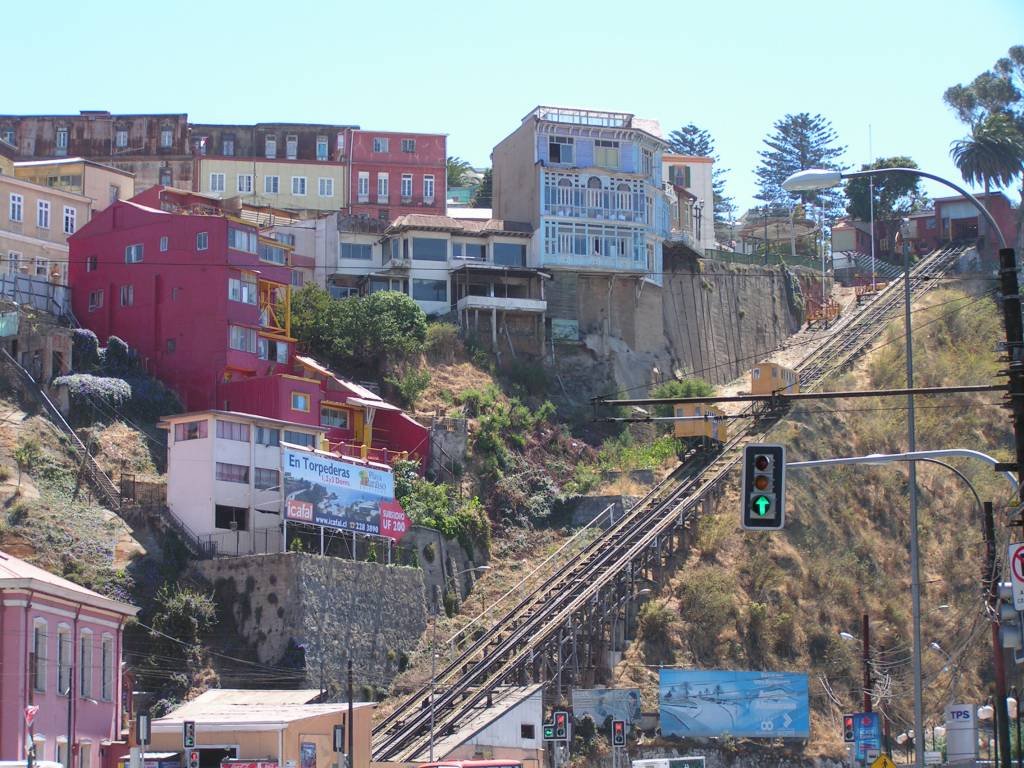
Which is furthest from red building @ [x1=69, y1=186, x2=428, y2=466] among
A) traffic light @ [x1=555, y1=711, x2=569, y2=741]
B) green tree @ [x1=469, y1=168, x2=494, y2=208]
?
green tree @ [x1=469, y1=168, x2=494, y2=208]

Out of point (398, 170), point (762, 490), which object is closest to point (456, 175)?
point (398, 170)

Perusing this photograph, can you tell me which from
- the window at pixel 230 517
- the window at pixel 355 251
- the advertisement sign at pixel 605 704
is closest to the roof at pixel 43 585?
the window at pixel 230 517

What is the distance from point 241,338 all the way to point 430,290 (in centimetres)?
2066

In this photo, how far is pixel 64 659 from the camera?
184 ft

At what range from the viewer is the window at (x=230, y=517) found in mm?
77812

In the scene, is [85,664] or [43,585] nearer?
[43,585]

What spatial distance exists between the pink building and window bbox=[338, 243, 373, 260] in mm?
51749

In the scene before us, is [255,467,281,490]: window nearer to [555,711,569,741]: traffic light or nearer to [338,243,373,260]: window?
[555,711,569,741]: traffic light

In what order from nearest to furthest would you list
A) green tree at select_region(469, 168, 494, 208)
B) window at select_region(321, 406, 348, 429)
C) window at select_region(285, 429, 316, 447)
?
window at select_region(285, 429, 316, 447) < window at select_region(321, 406, 348, 429) < green tree at select_region(469, 168, 494, 208)

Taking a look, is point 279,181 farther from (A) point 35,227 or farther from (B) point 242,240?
(B) point 242,240

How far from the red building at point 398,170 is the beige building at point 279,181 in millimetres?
1265

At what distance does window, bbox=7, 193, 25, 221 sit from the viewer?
9950cm

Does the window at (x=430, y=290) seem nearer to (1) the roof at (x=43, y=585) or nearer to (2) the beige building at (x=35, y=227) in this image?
(2) the beige building at (x=35, y=227)

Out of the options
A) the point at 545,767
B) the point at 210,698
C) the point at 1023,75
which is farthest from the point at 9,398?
the point at 1023,75
